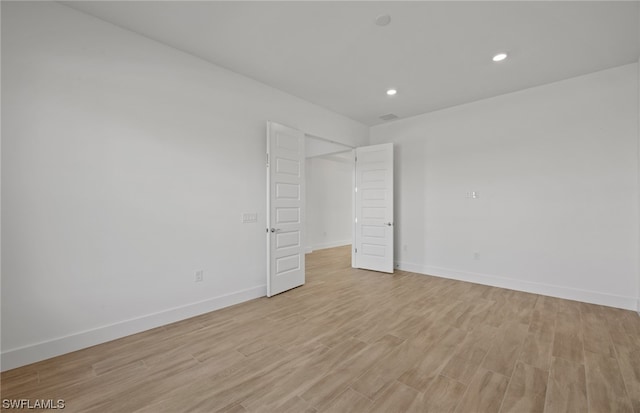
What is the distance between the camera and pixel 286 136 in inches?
156

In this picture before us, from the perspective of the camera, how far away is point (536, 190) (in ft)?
12.9

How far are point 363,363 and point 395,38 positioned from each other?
10.4ft

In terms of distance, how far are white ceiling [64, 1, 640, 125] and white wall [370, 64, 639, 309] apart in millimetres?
516

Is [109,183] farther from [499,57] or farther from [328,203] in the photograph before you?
[328,203]

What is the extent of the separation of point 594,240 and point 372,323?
10.8 feet

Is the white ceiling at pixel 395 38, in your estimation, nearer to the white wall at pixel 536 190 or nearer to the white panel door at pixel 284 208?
the white wall at pixel 536 190

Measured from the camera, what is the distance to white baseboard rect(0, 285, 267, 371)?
2.12 m

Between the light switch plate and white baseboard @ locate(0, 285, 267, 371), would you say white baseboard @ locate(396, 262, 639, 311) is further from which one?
white baseboard @ locate(0, 285, 267, 371)

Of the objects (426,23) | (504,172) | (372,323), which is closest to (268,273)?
(372,323)

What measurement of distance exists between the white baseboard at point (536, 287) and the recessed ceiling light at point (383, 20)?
4.07m

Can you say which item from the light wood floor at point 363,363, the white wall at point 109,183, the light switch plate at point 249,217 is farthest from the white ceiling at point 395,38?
the light wood floor at point 363,363

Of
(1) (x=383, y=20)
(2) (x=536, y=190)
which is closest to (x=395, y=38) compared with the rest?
(1) (x=383, y=20)

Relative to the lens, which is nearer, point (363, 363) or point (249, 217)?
point (363, 363)

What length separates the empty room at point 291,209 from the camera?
2.05 m
